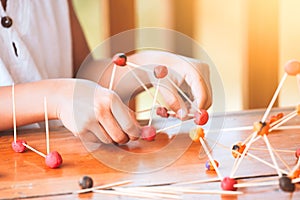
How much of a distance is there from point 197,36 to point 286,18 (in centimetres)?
37

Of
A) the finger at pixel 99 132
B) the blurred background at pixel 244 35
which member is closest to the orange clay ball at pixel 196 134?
the finger at pixel 99 132

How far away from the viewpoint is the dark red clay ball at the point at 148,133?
792 mm

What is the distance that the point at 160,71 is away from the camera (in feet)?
2.49

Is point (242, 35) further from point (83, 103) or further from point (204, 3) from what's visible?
point (83, 103)

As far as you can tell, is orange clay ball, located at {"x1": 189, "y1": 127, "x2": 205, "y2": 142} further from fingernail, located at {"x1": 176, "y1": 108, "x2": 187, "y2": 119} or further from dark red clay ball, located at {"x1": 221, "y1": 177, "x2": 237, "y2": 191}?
dark red clay ball, located at {"x1": 221, "y1": 177, "x2": 237, "y2": 191}

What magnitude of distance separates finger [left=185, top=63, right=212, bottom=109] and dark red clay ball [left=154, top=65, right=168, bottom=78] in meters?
0.05

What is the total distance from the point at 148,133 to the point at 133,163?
0.10m

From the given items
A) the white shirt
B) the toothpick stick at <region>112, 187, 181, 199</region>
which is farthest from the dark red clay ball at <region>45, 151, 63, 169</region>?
the white shirt

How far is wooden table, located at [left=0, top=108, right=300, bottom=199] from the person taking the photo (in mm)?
603

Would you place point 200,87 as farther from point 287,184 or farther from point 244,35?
point 244,35

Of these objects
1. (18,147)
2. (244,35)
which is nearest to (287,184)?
(18,147)

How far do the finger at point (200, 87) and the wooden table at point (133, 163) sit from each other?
0.05 meters

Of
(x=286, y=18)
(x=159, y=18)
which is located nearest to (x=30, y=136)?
(x=159, y=18)

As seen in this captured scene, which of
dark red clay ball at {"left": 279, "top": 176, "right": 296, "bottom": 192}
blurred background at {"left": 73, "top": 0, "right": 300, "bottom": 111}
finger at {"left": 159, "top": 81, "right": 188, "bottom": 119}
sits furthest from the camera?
blurred background at {"left": 73, "top": 0, "right": 300, "bottom": 111}
